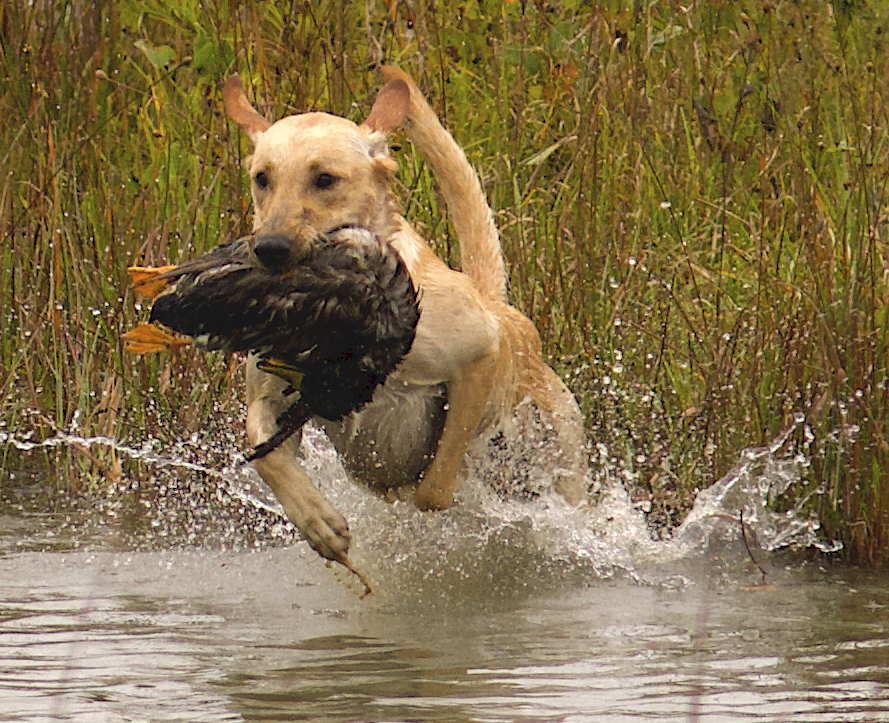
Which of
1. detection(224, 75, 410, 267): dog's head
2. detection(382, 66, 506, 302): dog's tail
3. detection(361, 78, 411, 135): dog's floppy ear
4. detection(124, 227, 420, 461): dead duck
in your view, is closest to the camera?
detection(124, 227, 420, 461): dead duck

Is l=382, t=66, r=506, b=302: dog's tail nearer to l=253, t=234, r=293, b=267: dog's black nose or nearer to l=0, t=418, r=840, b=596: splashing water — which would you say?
l=0, t=418, r=840, b=596: splashing water

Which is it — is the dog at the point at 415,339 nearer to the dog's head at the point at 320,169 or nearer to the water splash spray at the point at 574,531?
the dog's head at the point at 320,169

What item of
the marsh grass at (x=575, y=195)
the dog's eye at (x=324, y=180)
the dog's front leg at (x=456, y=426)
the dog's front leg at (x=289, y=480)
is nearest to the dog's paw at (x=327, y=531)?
the dog's front leg at (x=289, y=480)

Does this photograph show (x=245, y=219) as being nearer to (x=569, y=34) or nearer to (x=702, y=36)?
(x=569, y=34)

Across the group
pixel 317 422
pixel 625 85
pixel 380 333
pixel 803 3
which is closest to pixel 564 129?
pixel 625 85

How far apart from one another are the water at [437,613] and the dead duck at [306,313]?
0.56 meters

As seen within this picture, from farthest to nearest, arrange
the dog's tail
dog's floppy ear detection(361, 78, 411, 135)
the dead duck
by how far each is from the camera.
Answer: the dog's tail → dog's floppy ear detection(361, 78, 411, 135) → the dead duck

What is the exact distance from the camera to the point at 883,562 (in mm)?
4598

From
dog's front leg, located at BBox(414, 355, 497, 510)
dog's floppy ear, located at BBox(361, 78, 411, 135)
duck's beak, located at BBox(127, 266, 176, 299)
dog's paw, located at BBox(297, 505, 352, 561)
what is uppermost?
dog's floppy ear, located at BBox(361, 78, 411, 135)

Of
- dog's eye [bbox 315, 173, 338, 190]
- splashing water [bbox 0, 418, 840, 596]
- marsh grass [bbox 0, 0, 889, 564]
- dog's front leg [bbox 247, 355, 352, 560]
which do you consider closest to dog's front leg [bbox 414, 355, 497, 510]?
splashing water [bbox 0, 418, 840, 596]

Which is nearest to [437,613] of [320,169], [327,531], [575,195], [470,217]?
[327,531]

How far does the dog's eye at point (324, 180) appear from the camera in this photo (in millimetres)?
4223

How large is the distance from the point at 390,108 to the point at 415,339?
2.10ft

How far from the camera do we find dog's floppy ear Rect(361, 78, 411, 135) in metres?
4.47
